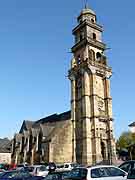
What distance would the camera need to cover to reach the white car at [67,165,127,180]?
1145 cm

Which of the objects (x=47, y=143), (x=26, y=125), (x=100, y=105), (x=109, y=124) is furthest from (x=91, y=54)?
(x=26, y=125)

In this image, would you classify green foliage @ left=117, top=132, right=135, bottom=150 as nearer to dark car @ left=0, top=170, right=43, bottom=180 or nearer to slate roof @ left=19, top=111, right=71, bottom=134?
slate roof @ left=19, top=111, right=71, bottom=134

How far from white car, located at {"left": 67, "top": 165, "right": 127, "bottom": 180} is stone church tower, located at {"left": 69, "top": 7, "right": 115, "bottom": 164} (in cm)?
2915

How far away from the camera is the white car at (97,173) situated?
1145 cm

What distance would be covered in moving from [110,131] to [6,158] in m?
30.3

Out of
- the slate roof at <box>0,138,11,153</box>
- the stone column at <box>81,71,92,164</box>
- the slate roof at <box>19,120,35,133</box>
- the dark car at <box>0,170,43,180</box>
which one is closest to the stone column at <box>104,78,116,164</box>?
the stone column at <box>81,71,92,164</box>

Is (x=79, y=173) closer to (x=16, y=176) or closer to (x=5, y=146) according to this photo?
(x=16, y=176)

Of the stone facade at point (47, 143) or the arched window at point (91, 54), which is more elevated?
the arched window at point (91, 54)

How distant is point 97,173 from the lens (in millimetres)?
11727

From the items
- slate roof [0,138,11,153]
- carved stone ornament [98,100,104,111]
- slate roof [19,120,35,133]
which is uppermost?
carved stone ornament [98,100,104,111]

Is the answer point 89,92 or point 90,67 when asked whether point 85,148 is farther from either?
point 90,67

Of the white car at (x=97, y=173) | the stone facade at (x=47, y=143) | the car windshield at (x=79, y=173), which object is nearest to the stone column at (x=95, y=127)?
the stone facade at (x=47, y=143)

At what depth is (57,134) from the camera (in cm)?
4438

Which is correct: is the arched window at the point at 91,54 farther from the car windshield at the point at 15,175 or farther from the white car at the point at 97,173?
the white car at the point at 97,173
